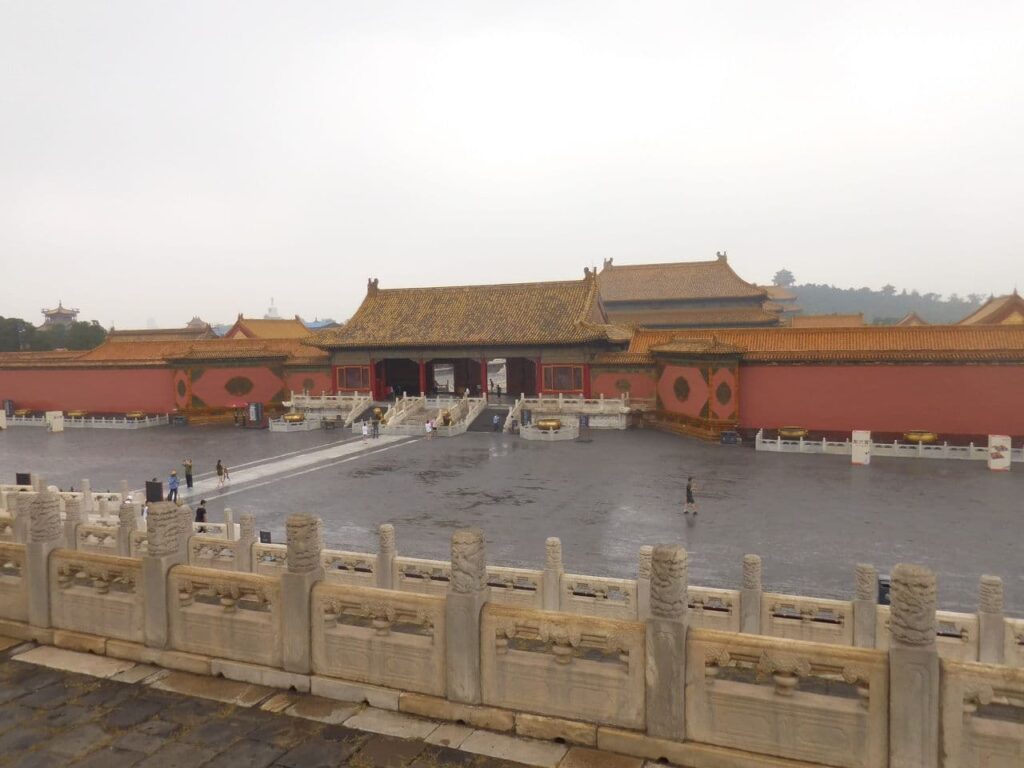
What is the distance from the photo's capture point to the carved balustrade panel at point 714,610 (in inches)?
376

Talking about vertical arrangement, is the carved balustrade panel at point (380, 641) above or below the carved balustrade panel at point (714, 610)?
above

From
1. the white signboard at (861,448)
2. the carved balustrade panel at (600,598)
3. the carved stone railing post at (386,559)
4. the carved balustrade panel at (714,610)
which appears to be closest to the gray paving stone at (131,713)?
the carved stone railing post at (386,559)

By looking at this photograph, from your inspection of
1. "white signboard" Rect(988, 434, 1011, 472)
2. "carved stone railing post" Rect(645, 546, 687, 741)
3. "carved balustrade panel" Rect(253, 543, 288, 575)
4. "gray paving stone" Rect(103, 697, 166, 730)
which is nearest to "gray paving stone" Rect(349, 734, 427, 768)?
"carved stone railing post" Rect(645, 546, 687, 741)

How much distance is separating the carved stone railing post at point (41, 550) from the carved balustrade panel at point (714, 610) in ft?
26.2

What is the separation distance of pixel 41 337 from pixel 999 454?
7716 centimetres

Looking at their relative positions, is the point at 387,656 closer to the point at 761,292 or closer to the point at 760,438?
the point at 760,438

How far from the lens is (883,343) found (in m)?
28.8

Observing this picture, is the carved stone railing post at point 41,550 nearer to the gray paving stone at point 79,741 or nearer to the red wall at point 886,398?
the gray paving stone at point 79,741

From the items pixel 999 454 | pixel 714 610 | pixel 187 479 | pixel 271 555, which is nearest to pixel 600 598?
pixel 714 610

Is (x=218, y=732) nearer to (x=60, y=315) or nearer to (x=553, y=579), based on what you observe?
(x=553, y=579)

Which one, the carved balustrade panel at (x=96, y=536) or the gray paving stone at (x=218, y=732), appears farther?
the carved balustrade panel at (x=96, y=536)

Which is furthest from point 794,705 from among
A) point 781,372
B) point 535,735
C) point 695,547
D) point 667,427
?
point 667,427

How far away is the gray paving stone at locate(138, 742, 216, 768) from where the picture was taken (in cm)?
522

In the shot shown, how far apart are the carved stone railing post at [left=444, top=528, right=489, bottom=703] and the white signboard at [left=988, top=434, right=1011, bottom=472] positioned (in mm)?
24069
